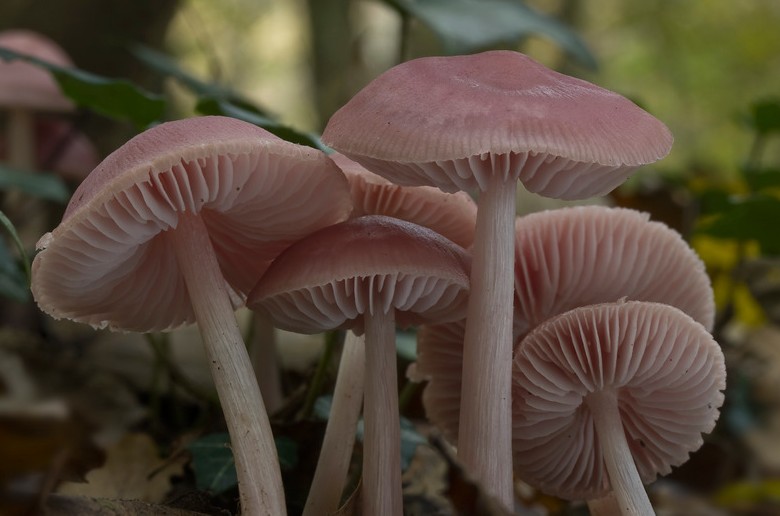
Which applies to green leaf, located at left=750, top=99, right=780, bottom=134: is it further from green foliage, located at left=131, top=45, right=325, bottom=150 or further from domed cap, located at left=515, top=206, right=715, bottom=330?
green foliage, located at left=131, top=45, right=325, bottom=150

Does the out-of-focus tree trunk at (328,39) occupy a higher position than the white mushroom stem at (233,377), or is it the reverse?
the out-of-focus tree trunk at (328,39)

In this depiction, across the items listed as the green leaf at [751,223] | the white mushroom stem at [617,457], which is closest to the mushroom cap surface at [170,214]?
the white mushroom stem at [617,457]

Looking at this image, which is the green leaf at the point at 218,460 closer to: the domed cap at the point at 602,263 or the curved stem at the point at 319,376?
the curved stem at the point at 319,376

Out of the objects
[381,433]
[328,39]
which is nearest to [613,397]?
[381,433]

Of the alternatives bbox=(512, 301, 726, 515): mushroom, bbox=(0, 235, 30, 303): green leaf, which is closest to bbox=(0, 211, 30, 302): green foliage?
bbox=(0, 235, 30, 303): green leaf

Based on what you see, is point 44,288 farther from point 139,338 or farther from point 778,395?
point 778,395

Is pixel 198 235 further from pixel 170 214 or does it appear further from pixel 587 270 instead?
pixel 587 270

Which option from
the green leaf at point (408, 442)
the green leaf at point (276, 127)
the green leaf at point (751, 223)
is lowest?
the green leaf at point (408, 442)
